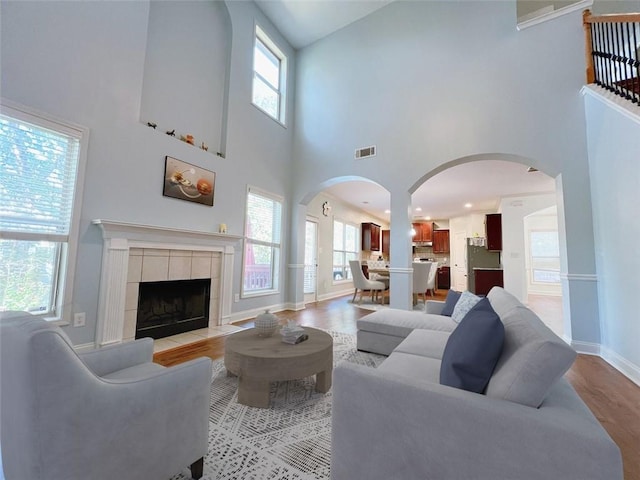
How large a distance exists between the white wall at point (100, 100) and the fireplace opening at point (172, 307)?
20.7 inches

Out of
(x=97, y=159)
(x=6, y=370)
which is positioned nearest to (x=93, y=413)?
(x=6, y=370)

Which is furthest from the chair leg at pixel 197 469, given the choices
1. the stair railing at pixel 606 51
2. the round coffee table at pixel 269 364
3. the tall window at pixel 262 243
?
the stair railing at pixel 606 51

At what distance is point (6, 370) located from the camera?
89 centimetres

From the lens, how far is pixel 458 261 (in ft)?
30.1


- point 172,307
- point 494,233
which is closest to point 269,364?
point 172,307

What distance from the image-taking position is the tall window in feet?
15.3

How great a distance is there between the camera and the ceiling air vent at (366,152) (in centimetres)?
468

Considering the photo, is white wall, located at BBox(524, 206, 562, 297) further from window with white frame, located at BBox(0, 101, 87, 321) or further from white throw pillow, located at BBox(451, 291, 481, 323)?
window with white frame, located at BBox(0, 101, 87, 321)

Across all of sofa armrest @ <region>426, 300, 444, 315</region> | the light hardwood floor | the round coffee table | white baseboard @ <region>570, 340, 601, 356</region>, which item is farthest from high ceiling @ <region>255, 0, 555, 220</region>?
the round coffee table

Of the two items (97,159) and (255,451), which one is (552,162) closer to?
(255,451)

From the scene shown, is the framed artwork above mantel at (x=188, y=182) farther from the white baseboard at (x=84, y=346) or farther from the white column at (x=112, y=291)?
the white baseboard at (x=84, y=346)

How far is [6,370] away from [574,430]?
1802 mm

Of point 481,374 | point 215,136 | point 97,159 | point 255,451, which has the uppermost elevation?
point 215,136

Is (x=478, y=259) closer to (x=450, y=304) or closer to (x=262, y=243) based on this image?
(x=450, y=304)
